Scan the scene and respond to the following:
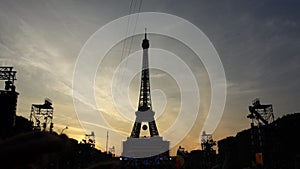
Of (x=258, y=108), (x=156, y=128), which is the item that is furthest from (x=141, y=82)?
(x=258, y=108)

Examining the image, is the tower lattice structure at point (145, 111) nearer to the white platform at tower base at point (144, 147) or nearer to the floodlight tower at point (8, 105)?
the white platform at tower base at point (144, 147)

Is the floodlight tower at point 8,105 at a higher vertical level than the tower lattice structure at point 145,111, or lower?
lower

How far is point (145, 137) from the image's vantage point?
10556 cm

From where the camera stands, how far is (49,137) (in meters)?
Answer: 0.99

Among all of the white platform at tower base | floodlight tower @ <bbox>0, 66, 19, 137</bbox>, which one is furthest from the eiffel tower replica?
floodlight tower @ <bbox>0, 66, 19, 137</bbox>

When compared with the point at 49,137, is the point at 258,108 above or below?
above

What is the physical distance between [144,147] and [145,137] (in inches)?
146

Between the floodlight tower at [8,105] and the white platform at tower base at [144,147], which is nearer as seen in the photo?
the floodlight tower at [8,105]

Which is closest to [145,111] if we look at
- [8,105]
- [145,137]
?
[145,137]

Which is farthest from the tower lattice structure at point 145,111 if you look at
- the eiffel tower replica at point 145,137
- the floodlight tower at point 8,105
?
the floodlight tower at point 8,105

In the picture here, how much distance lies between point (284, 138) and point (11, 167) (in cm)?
5348

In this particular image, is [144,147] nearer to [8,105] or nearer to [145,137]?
[145,137]

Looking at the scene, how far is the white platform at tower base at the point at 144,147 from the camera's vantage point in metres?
101

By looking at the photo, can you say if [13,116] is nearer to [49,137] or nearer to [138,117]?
[49,137]
